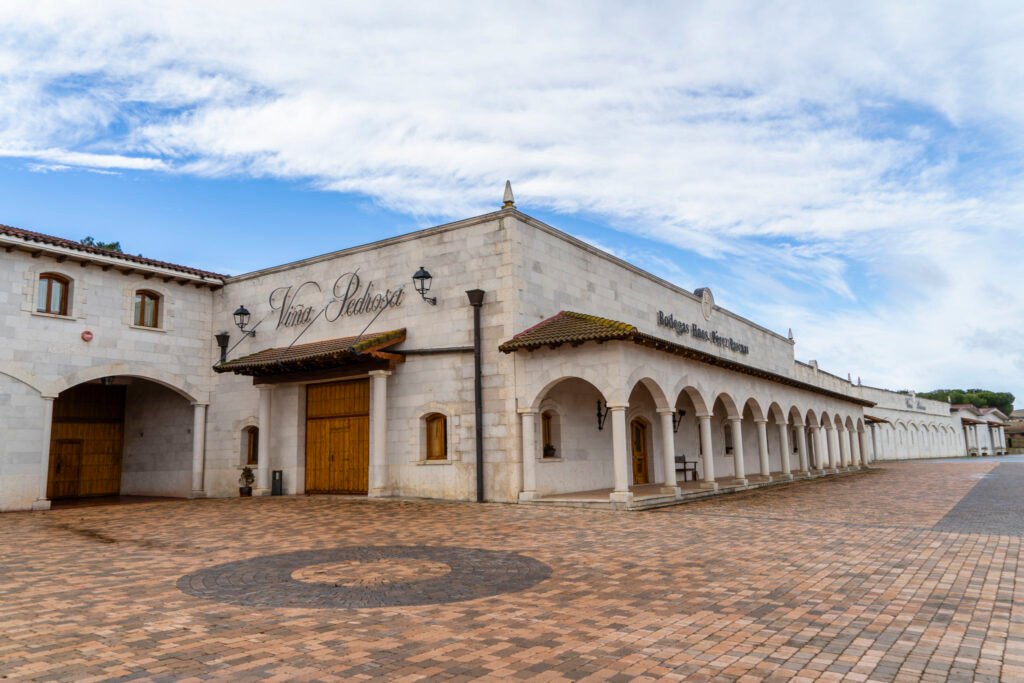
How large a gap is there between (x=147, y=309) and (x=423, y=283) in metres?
8.97

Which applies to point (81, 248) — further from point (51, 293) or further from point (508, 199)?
point (508, 199)

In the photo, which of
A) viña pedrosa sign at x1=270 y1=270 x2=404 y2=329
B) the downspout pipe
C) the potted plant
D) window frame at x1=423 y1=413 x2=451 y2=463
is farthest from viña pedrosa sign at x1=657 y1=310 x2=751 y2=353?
the potted plant

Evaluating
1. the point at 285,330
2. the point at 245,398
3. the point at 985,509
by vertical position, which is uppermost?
the point at 285,330

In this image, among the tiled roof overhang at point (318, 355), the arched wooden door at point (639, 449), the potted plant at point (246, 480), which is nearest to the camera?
the tiled roof overhang at point (318, 355)

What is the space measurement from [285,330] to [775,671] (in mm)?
17524

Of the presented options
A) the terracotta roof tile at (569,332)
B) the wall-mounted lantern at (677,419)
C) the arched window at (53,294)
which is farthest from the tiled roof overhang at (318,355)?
the wall-mounted lantern at (677,419)

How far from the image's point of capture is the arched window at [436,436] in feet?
53.2

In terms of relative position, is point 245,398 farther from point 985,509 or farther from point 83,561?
point 985,509

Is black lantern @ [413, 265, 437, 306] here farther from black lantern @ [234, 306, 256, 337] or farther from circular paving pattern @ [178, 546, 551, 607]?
circular paving pattern @ [178, 546, 551, 607]

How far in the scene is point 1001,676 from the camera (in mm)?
4086

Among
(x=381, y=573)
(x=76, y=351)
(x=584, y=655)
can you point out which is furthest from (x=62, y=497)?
(x=584, y=655)

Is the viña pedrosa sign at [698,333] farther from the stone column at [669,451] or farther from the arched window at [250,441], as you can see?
the arched window at [250,441]

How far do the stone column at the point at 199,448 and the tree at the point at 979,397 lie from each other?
109143 mm

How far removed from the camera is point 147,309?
19.4m
